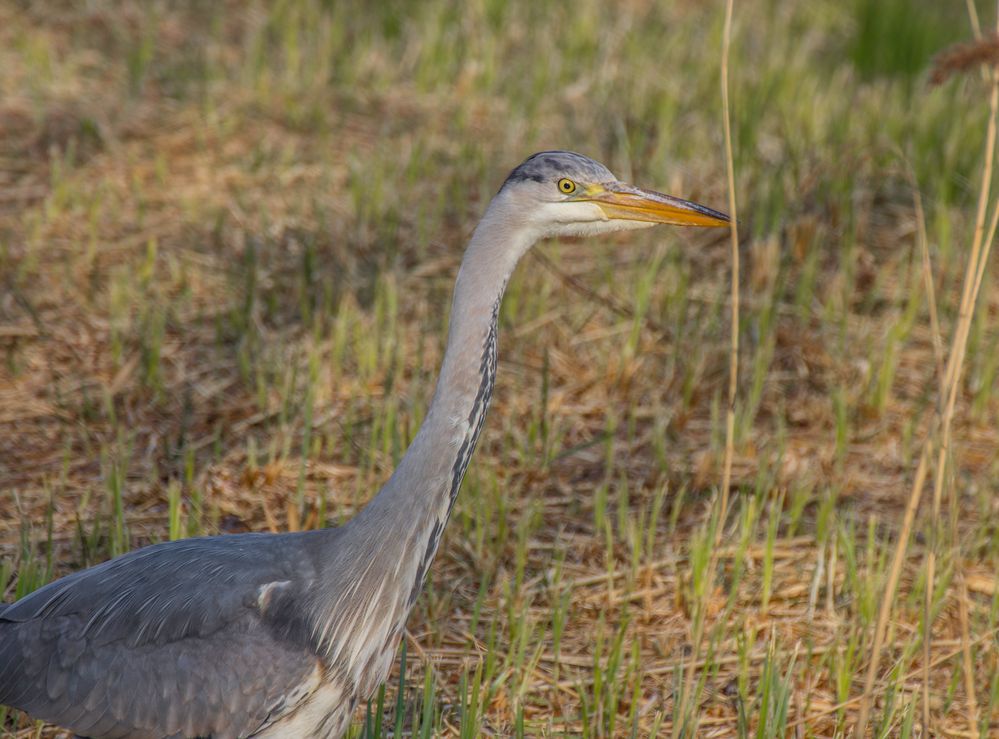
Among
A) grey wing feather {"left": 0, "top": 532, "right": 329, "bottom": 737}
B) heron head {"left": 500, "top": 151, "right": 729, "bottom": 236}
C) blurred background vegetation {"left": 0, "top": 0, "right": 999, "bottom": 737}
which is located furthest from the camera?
blurred background vegetation {"left": 0, "top": 0, "right": 999, "bottom": 737}

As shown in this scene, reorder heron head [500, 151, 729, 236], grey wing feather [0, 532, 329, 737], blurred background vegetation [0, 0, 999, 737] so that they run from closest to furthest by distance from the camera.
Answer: grey wing feather [0, 532, 329, 737] → heron head [500, 151, 729, 236] → blurred background vegetation [0, 0, 999, 737]

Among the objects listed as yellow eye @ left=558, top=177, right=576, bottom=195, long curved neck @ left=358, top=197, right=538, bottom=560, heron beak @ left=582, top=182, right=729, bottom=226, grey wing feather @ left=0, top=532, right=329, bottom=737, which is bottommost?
grey wing feather @ left=0, top=532, right=329, bottom=737

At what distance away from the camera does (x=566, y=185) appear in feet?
11.0

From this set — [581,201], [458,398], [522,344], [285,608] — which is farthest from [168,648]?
[522,344]

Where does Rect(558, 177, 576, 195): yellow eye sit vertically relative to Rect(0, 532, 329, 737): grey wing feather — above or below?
above

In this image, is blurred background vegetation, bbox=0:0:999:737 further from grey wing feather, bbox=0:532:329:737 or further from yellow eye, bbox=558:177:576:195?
yellow eye, bbox=558:177:576:195

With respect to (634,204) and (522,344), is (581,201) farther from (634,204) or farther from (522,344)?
(522,344)

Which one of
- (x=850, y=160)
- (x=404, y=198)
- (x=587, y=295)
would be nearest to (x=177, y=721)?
(x=587, y=295)

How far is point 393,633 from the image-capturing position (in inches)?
129

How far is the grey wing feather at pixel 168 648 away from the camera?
3131mm

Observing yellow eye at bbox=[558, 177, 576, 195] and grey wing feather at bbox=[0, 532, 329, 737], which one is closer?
grey wing feather at bbox=[0, 532, 329, 737]

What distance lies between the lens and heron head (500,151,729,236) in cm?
328

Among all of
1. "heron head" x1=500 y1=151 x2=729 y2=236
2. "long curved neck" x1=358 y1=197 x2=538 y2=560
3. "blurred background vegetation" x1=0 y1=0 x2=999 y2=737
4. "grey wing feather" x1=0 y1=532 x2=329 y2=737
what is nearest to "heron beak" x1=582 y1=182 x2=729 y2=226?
"heron head" x1=500 y1=151 x2=729 y2=236

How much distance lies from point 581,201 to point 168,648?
5.12 ft
